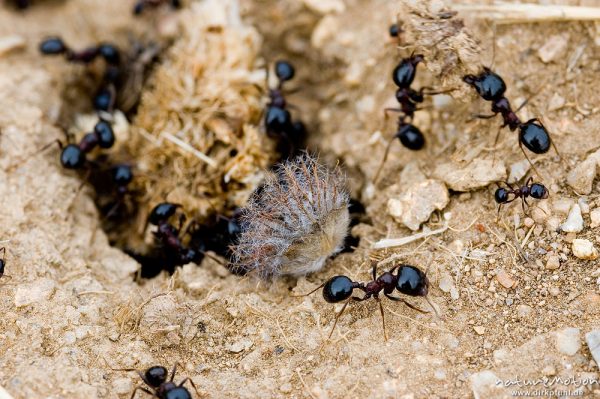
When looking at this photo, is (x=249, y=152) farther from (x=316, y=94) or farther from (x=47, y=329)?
(x=47, y=329)

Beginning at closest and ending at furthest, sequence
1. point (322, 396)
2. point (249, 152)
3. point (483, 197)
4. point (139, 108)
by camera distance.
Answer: point (322, 396) → point (483, 197) → point (249, 152) → point (139, 108)

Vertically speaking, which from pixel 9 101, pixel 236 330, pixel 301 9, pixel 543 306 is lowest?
pixel 236 330

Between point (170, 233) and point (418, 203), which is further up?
point (418, 203)

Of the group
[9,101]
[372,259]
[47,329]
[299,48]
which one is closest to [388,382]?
[372,259]

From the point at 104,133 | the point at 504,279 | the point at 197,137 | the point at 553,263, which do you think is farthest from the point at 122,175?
the point at 553,263

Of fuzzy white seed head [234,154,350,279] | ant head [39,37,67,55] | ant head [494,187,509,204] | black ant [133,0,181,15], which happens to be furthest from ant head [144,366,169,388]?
black ant [133,0,181,15]

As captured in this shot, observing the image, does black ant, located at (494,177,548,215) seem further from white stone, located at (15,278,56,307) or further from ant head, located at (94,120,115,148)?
ant head, located at (94,120,115,148)

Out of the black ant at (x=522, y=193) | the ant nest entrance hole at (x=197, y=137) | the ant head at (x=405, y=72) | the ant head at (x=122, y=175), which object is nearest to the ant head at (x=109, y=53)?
the ant nest entrance hole at (x=197, y=137)

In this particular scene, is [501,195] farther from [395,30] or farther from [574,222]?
[395,30]
